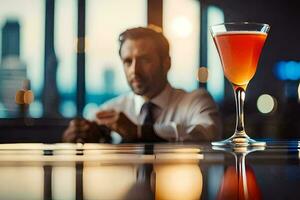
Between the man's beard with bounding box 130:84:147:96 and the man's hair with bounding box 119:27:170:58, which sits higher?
the man's hair with bounding box 119:27:170:58

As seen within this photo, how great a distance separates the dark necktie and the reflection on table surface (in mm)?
1119

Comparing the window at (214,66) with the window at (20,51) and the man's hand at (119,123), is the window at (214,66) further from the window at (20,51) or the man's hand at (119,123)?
the window at (20,51)

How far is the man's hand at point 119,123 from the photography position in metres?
1.64

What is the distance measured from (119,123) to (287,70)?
562 mm

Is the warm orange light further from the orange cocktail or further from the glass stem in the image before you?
the orange cocktail

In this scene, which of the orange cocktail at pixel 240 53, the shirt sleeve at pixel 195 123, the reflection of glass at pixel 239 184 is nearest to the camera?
the reflection of glass at pixel 239 184

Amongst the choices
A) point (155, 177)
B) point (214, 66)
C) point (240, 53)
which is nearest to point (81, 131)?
point (214, 66)

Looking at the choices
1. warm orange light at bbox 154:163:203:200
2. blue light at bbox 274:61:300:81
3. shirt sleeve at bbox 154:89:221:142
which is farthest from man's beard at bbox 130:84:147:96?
warm orange light at bbox 154:163:203:200

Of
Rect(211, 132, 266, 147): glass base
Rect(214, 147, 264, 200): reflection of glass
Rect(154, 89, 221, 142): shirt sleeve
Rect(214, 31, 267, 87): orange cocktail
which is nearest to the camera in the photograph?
Rect(214, 147, 264, 200): reflection of glass

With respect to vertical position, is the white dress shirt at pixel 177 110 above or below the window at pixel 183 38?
below

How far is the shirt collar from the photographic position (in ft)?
5.50

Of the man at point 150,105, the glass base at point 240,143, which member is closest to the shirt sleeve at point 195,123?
the man at point 150,105

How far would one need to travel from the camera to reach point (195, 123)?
65.0 inches

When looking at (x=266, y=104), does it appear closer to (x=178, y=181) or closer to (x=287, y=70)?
(x=287, y=70)
